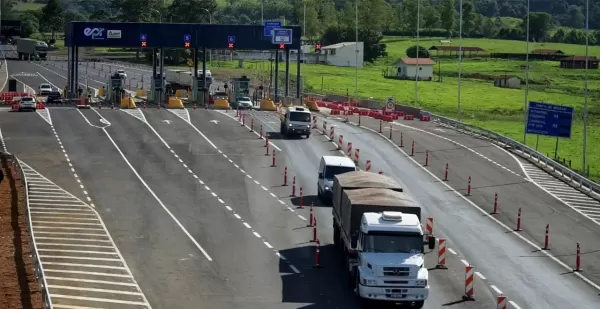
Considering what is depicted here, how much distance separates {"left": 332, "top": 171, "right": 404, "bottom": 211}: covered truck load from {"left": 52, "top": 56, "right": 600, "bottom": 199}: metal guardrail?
725 inches

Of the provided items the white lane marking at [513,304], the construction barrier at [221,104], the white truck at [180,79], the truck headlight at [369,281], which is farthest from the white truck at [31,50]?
the truck headlight at [369,281]

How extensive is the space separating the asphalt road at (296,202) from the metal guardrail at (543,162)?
155 centimetres

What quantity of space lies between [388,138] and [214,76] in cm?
7006

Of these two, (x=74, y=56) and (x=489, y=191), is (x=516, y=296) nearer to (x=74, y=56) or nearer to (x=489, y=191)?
(x=489, y=191)

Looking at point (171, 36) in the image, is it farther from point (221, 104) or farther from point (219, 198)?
point (219, 198)

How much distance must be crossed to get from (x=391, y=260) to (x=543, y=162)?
34.0m

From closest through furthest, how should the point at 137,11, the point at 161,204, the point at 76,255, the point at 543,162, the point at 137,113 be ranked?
the point at 76,255 → the point at 161,204 → the point at 543,162 → the point at 137,113 → the point at 137,11

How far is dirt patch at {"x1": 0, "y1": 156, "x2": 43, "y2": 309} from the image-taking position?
2734cm

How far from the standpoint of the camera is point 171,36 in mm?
89000

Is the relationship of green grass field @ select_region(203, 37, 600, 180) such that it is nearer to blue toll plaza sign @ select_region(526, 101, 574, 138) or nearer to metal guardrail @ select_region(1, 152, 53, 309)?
blue toll plaza sign @ select_region(526, 101, 574, 138)

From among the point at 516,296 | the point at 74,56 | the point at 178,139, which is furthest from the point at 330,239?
the point at 74,56

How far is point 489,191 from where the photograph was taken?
169ft

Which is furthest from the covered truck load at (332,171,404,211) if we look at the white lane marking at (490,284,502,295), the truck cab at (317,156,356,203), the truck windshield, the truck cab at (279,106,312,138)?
the truck cab at (279,106,312,138)

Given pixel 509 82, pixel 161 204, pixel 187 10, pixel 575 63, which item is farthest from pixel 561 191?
pixel 187 10
